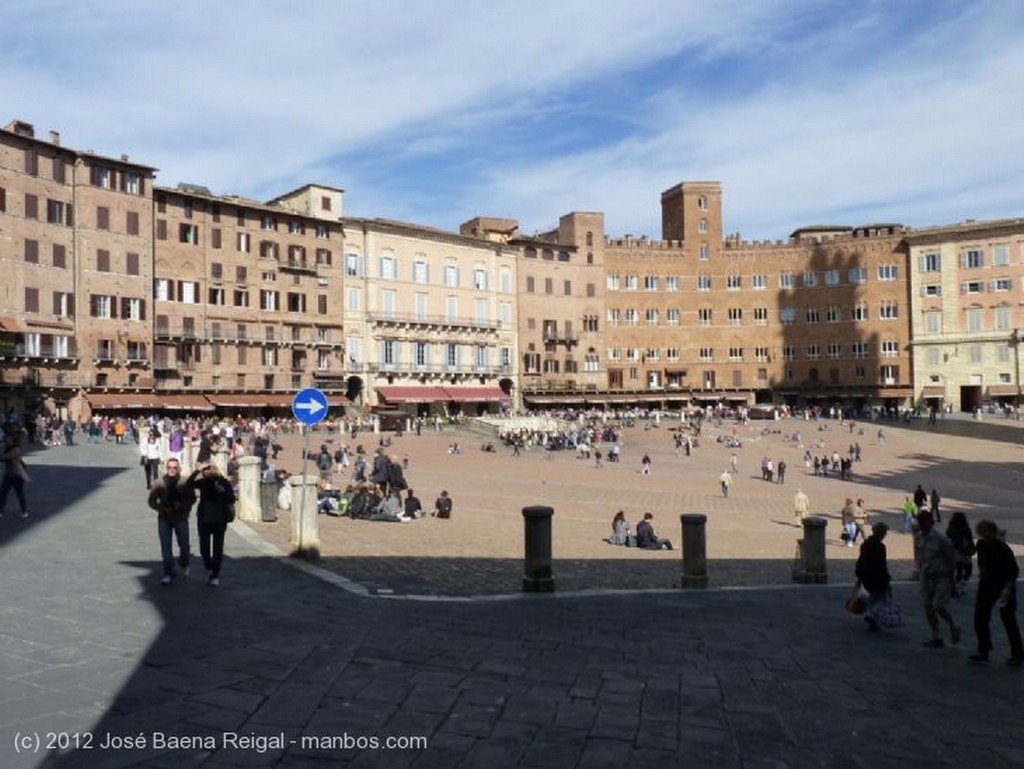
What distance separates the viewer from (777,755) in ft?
16.2

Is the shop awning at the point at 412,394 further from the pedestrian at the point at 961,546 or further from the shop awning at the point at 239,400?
the pedestrian at the point at 961,546

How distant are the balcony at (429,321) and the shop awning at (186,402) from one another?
14.6 metres

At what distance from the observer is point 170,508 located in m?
9.01

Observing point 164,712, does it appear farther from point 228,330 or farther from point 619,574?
point 228,330

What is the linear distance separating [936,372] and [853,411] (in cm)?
Answer: 820

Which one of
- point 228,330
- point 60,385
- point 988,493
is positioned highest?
point 228,330

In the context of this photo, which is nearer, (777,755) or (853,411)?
(777,755)

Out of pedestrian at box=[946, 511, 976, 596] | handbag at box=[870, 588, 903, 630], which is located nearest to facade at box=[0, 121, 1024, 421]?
pedestrian at box=[946, 511, 976, 596]

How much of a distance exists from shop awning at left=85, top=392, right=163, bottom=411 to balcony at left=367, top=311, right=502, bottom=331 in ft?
57.5

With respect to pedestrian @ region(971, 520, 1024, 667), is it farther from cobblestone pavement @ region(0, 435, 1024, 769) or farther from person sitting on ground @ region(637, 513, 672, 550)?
person sitting on ground @ region(637, 513, 672, 550)

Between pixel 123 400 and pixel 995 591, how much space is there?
Result: 4809 centimetres

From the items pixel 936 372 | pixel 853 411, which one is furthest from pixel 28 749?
pixel 936 372

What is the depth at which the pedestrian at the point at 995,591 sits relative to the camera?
284 inches

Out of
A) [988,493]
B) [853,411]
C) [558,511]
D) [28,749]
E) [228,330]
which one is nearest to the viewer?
[28,749]
